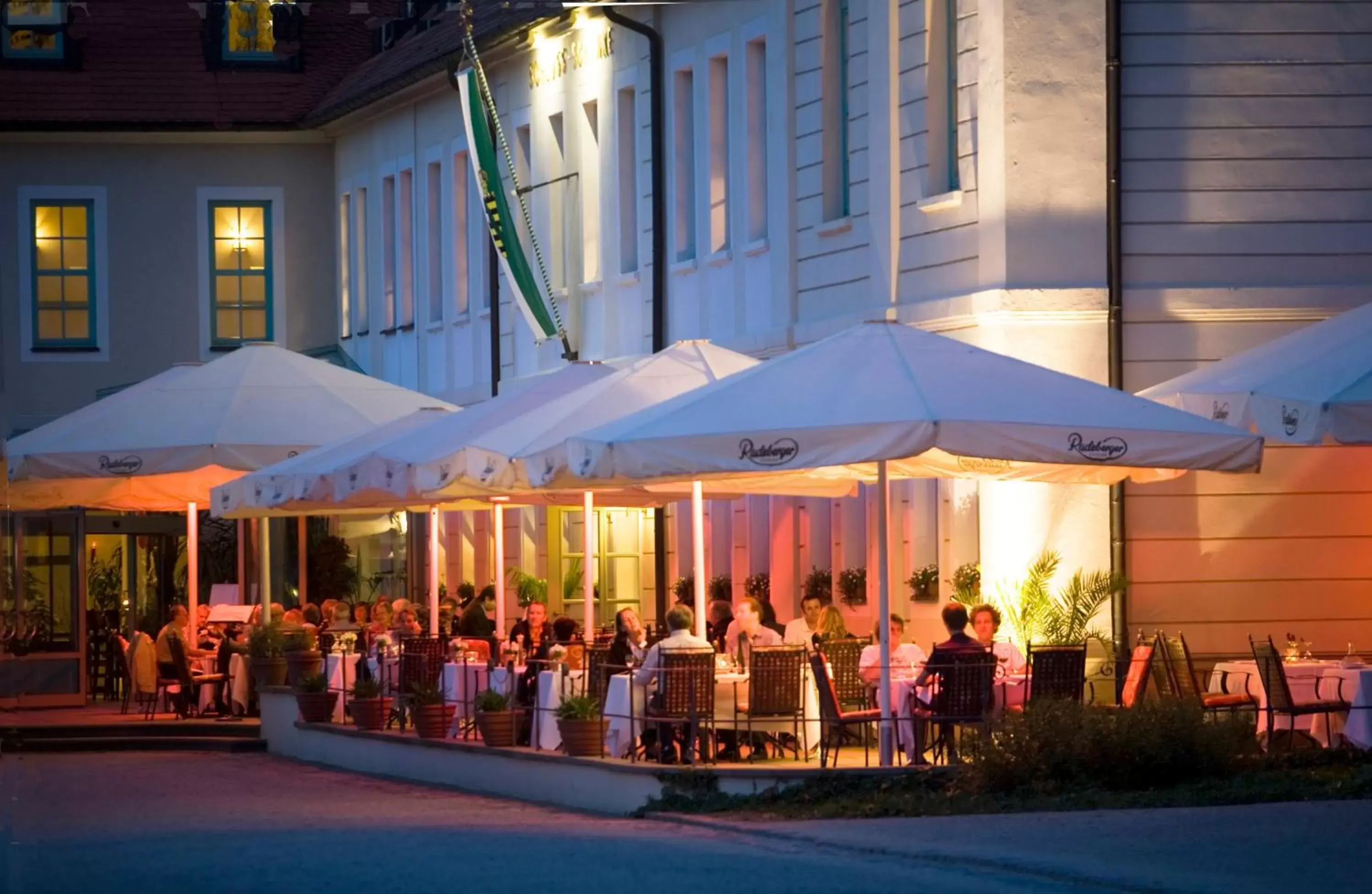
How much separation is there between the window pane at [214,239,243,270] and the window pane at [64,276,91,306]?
212cm

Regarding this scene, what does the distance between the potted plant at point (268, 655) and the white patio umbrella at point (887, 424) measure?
10.3 m

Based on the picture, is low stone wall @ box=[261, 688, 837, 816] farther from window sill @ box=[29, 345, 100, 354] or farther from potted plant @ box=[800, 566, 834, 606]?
window sill @ box=[29, 345, 100, 354]

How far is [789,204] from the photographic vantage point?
2830 centimetres

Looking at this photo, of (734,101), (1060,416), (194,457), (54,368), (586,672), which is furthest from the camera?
(54,368)

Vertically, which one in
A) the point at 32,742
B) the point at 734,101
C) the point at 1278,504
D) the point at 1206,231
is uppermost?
the point at 734,101

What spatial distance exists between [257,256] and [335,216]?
59.2 inches

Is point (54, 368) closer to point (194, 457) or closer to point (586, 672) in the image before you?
point (194, 457)

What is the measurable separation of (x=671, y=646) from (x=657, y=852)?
14.5 ft

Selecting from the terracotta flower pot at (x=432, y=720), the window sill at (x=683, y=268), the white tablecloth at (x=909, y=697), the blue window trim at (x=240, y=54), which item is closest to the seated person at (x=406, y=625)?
the terracotta flower pot at (x=432, y=720)

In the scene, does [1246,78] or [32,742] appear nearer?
[1246,78]

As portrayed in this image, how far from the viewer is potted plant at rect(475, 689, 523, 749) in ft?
70.2

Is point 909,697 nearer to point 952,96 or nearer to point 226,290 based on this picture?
point 952,96

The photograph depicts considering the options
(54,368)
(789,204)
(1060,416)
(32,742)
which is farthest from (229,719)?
(54,368)

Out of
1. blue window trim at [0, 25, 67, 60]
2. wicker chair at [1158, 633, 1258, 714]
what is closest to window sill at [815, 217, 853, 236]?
wicker chair at [1158, 633, 1258, 714]
